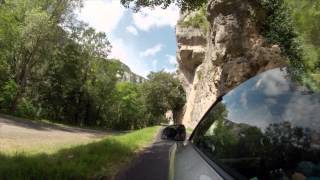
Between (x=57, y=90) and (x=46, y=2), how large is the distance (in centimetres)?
1949

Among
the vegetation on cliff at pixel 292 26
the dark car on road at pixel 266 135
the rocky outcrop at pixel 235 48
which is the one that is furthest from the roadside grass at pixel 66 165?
the rocky outcrop at pixel 235 48

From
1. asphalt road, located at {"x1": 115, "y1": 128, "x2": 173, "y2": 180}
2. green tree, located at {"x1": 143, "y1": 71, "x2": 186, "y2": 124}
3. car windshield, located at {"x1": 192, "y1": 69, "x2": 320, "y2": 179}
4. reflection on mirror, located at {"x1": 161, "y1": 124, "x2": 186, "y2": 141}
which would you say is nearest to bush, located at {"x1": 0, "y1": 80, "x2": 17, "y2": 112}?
green tree, located at {"x1": 143, "y1": 71, "x2": 186, "y2": 124}

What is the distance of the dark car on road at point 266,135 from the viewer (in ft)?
5.25

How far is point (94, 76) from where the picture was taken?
57844 millimetres

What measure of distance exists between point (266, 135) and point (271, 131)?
47mm

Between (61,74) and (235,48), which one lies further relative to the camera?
(61,74)

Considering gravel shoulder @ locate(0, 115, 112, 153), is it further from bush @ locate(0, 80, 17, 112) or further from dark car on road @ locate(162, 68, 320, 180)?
bush @ locate(0, 80, 17, 112)

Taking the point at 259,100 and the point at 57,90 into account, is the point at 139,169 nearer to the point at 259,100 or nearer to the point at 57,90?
the point at 259,100

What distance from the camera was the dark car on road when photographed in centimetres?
160

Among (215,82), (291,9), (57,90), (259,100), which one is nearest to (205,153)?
(259,100)

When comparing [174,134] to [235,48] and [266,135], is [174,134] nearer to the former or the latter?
[266,135]

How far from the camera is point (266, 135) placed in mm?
1946

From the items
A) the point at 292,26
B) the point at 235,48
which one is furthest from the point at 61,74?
the point at 292,26

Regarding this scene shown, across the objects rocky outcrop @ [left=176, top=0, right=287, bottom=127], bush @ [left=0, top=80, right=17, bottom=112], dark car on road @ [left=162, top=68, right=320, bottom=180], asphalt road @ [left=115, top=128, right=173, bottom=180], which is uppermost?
rocky outcrop @ [left=176, top=0, right=287, bottom=127]
